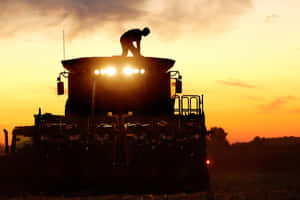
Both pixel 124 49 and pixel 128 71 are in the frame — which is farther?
pixel 124 49

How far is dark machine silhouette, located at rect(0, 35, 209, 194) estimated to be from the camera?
21.0 m

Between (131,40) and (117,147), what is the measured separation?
19.2 ft

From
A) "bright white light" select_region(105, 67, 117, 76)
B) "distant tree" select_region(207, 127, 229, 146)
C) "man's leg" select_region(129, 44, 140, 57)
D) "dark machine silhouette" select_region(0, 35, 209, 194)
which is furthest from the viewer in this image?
"distant tree" select_region(207, 127, 229, 146)

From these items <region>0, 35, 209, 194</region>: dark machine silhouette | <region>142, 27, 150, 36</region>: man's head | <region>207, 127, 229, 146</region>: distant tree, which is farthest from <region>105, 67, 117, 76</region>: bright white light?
<region>207, 127, 229, 146</region>: distant tree

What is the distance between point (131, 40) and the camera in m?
24.3

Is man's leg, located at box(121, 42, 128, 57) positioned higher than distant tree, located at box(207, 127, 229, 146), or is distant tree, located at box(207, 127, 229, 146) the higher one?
man's leg, located at box(121, 42, 128, 57)

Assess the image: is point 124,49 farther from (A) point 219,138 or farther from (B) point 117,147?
(A) point 219,138

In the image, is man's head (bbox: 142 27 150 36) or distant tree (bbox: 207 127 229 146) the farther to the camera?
distant tree (bbox: 207 127 229 146)

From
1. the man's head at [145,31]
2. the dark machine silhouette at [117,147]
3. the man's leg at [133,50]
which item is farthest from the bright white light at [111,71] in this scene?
the man's head at [145,31]

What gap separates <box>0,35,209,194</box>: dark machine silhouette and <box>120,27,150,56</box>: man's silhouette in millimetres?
1178

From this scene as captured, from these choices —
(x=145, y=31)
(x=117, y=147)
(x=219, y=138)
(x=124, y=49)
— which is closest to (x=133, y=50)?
(x=124, y=49)

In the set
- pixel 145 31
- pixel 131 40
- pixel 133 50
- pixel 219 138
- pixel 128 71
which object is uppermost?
pixel 145 31

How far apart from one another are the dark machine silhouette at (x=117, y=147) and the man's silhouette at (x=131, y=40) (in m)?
1.18

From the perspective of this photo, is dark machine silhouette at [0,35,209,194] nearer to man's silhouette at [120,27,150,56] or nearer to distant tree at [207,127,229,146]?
man's silhouette at [120,27,150,56]
